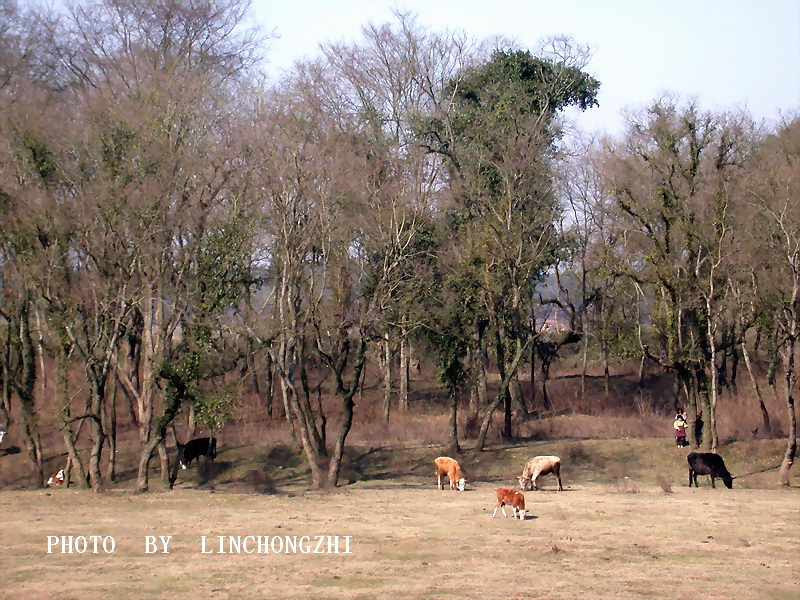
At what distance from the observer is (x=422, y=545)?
55.6 ft

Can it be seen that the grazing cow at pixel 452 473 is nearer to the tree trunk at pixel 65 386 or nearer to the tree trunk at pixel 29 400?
the tree trunk at pixel 65 386

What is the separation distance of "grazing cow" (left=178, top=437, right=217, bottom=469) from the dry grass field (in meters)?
8.58

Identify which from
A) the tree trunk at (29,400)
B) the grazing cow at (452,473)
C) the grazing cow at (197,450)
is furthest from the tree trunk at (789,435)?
the tree trunk at (29,400)

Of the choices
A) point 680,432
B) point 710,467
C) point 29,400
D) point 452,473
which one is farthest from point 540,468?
point 29,400

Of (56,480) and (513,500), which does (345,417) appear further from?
(513,500)

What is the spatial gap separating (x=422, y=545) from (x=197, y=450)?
880 inches

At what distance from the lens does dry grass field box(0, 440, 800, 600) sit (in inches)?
534

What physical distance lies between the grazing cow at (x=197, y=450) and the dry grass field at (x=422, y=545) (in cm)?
858

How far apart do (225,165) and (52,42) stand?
13807 millimetres

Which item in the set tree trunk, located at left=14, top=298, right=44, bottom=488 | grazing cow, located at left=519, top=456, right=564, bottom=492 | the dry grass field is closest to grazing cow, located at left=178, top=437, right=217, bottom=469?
tree trunk, located at left=14, top=298, right=44, bottom=488

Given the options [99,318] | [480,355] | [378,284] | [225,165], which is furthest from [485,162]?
[99,318]

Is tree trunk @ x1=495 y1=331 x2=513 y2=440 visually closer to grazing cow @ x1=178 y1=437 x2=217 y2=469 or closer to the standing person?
the standing person

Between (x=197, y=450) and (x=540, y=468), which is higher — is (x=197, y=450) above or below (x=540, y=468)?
Answer: above

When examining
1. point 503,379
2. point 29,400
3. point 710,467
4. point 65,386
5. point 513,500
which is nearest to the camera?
point 513,500
